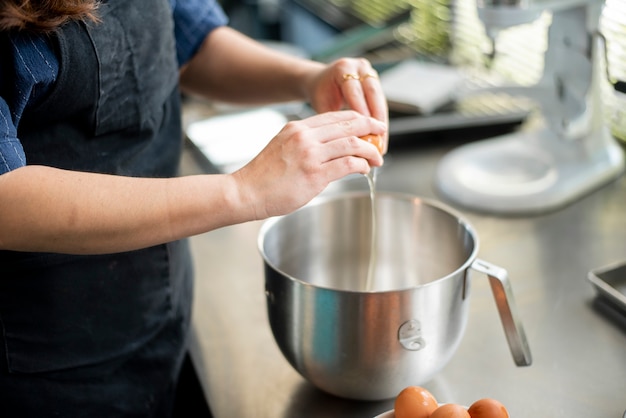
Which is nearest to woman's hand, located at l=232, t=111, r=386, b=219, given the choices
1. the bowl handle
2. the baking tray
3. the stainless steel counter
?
the bowl handle

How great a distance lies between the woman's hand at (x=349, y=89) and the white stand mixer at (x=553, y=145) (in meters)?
0.37

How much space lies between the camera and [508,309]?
0.92m

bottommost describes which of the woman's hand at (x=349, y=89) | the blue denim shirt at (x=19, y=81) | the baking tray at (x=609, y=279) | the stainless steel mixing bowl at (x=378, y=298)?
the baking tray at (x=609, y=279)

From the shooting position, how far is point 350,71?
1.07 m

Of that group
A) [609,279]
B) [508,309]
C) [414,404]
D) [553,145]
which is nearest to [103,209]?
[414,404]

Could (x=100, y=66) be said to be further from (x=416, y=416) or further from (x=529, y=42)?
(x=529, y=42)

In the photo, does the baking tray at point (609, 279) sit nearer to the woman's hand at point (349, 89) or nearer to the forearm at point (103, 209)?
the woman's hand at point (349, 89)

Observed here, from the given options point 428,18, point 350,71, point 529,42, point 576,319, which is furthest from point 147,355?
point 428,18

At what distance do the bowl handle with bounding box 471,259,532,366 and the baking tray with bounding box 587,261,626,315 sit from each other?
0.27 m

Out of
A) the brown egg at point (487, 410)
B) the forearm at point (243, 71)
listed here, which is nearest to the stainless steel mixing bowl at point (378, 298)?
the brown egg at point (487, 410)

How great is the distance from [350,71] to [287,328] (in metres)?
0.38

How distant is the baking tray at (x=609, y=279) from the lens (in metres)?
1.14

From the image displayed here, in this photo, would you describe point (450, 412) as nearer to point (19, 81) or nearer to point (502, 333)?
point (502, 333)

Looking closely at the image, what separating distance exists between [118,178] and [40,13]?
0.20 m
